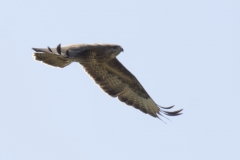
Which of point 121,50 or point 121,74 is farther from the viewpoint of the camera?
point 121,74

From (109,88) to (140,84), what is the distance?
790 mm

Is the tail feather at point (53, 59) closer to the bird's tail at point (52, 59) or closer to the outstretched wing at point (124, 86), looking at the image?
the bird's tail at point (52, 59)

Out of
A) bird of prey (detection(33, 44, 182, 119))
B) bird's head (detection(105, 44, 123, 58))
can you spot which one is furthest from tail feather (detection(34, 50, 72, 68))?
bird's head (detection(105, 44, 123, 58))

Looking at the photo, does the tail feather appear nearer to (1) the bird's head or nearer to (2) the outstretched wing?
(1) the bird's head

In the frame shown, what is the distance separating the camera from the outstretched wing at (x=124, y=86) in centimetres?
1778

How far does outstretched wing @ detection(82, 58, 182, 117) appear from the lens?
17.8 m

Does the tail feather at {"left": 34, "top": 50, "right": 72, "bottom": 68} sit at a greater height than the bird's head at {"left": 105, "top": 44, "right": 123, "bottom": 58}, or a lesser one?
lesser

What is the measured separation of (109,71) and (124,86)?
0.65 metres

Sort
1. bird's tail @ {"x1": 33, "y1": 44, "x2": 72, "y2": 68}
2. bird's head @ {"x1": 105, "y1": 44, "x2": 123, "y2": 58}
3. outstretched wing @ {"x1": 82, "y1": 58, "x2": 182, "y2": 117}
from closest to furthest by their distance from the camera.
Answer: bird's tail @ {"x1": 33, "y1": 44, "x2": 72, "y2": 68} → bird's head @ {"x1": 105, "y1": 44, "x2": 123, "y2": 58} → outstretched wing @ {"x1": 82, "y1": 58, "x2": 182, "y2": 117}

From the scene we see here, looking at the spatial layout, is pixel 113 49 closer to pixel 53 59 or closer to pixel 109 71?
pixel 53 59

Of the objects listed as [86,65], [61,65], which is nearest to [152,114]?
[86,65]

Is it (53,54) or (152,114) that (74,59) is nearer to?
(53,54)

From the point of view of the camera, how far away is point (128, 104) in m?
18.3

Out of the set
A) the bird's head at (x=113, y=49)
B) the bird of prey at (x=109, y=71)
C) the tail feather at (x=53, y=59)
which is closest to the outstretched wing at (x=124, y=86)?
the bird of prey at (x=109, y=71)
